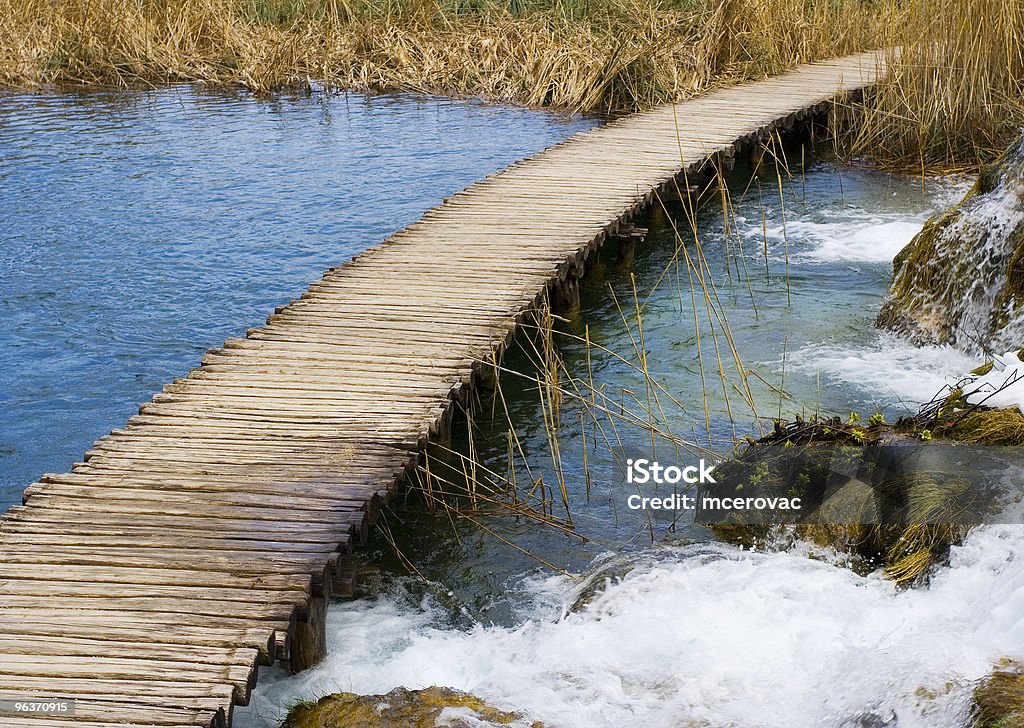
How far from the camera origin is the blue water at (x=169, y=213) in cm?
732

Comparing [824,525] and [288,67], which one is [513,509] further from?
[288,67]

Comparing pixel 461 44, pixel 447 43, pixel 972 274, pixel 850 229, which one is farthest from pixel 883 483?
pixel 447 43

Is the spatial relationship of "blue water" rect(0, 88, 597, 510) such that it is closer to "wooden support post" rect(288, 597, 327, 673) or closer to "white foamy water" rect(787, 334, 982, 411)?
"wooden support post" rect(288, 597, 327, 673)

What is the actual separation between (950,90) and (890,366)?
469cm

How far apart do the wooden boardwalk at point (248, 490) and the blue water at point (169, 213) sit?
1199 millimetres

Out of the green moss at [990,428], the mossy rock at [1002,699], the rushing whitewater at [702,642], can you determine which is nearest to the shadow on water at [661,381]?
the rushing whitewater at [702,642]

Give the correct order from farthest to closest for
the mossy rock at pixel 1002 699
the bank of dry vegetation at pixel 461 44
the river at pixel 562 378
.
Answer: the bank of dry vegetation at pixel 461 44, the river at pixel 562 378, the mossy rock at pixel 1002 699

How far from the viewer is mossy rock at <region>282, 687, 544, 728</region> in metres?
3.88

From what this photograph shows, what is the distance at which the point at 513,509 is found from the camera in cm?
546

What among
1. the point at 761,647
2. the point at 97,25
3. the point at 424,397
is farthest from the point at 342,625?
the point at 97,25

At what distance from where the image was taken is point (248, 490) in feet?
15.6

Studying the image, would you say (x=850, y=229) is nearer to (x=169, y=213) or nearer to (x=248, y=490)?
(x=169, y=213)

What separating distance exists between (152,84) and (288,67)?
197 centimetres

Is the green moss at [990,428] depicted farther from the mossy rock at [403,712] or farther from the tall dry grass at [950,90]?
the tall dry grass at [950,90]
